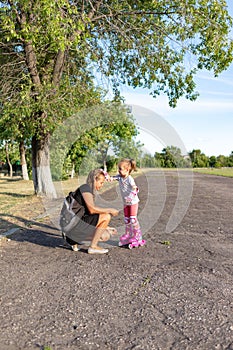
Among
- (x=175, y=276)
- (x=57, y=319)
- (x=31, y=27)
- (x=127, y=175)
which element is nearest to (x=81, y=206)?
(x=127, y=175)

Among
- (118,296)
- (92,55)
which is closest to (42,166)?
(92,55)

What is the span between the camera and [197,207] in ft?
39.9

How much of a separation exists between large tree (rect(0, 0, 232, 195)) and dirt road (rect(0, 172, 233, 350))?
6.21 m

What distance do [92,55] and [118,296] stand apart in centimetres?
1122

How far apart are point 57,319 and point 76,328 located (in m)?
0.28

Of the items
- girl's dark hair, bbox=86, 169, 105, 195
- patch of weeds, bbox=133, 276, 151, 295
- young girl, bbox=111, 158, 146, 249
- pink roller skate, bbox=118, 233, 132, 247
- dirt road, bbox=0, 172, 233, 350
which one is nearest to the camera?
dirt road, bbox=0, 172, 233, 350

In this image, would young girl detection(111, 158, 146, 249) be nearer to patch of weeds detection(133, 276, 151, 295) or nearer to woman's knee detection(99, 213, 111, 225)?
woman's knee detection(99, 213, 111, 225)

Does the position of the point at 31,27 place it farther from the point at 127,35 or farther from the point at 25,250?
the point at 25,250

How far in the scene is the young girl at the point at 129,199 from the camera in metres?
6.20

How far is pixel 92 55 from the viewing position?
530 inches

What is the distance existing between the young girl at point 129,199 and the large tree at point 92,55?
593cm

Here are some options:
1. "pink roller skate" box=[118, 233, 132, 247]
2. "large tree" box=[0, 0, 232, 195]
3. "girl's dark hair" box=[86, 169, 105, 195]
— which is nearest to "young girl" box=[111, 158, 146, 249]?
"pink roller skate" box=[118, 233, 132, 247]

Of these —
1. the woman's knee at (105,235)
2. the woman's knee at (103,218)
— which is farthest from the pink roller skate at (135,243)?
the woman's knee at (103,218)

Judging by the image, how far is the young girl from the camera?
620 centimetres
